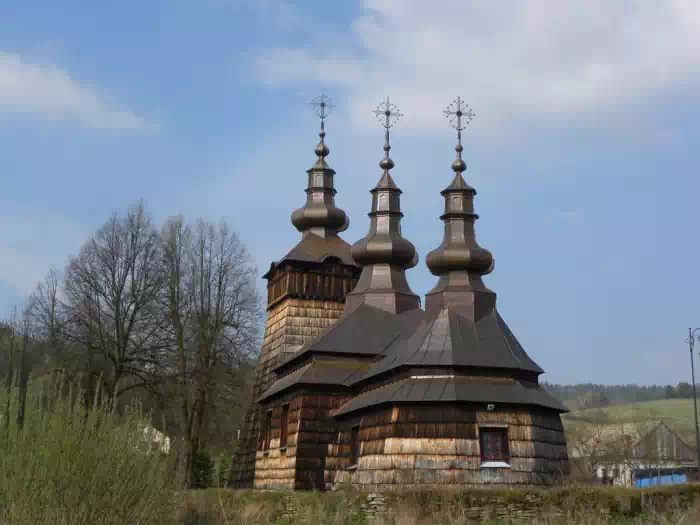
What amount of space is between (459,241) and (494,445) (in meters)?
8.03

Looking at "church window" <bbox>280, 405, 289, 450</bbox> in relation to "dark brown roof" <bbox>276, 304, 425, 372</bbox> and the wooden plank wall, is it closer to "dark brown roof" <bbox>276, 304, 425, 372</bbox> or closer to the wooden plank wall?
"dark brown roof" <bbox>276, 304, 425, 372</bbox>

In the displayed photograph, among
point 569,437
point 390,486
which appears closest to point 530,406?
point 390,486

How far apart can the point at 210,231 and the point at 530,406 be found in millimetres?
20287

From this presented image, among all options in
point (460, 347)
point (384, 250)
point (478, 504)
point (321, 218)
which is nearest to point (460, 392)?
point (460, 347)

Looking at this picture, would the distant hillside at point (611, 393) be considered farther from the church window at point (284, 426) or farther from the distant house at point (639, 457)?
the church window at point (284, 426)

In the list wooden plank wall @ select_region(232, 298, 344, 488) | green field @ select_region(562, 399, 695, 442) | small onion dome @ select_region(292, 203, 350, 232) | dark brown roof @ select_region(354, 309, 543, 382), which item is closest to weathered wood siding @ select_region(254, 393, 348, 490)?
dark brown roof @ select_region(354, 309, 543, 382)

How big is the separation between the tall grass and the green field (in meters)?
68.5

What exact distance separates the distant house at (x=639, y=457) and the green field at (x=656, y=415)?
12.0 meters

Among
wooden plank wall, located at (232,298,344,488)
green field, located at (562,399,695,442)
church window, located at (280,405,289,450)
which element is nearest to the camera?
church window, located at (280,405,289,450)

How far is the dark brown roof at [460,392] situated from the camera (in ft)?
85.6

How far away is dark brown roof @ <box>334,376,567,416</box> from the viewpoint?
2610cm

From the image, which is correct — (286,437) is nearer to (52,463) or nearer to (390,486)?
(390,486)

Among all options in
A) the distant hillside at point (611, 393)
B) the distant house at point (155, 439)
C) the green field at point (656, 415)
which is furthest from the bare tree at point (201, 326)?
the distant hillside at point (611, 393)

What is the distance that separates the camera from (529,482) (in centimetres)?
2586
